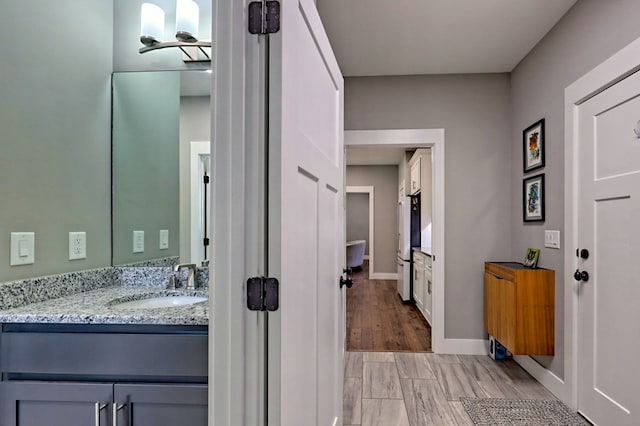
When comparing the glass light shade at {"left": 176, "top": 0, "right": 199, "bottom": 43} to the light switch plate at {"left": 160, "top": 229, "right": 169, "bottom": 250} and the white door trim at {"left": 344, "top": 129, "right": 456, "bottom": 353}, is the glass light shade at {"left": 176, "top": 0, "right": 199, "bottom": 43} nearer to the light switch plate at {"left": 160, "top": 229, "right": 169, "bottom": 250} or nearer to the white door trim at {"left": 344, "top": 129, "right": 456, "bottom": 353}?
the light switch plate at {"left": 160, "top": 229, "right": 169, "bottom": 250}

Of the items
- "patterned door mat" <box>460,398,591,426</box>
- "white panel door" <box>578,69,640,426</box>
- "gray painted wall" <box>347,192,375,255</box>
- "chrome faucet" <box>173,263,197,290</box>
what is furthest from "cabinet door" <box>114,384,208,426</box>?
"gray painted wall" <box>347,192,375,255</box>

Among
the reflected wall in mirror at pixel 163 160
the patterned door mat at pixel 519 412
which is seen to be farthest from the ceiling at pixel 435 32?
the patterned door mat at pixel 519 412

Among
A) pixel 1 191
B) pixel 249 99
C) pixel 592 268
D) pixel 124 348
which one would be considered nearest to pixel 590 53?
pixel 592 268

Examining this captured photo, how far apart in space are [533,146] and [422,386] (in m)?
2.00

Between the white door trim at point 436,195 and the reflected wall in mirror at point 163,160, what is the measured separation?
1.89 metres

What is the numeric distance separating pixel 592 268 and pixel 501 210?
1.30 metres

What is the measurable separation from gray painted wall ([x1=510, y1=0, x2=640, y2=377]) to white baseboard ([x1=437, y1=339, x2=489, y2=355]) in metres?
0.61

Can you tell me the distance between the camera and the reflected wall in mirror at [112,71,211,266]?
75.9 inches

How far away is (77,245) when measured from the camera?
5.51ft

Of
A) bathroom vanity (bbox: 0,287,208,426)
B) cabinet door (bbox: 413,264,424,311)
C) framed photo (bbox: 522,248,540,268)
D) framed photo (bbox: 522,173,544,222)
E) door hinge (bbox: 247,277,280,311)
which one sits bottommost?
cabinet door (bbox: 413,264,424,311)

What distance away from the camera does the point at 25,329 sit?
3.97ft

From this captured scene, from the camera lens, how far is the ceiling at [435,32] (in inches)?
96.7

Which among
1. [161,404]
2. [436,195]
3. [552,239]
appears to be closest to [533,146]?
[552,239]

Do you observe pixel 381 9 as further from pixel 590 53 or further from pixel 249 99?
pixel 249 99
